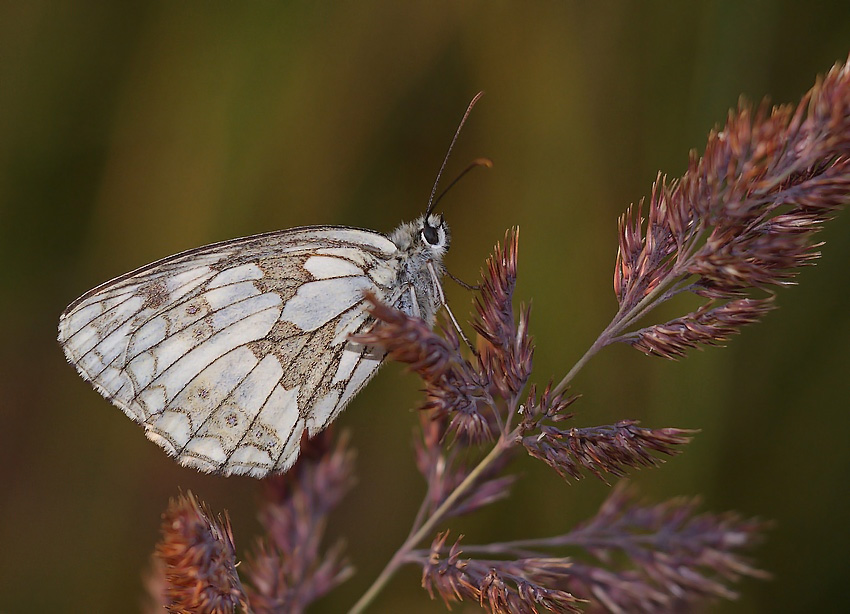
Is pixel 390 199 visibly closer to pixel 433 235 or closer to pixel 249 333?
pixel 433 235

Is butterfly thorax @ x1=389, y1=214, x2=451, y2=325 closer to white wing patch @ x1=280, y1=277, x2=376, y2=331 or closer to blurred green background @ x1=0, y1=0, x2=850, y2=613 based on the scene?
white wing patch @ x1=280, y1=277, x2=376, y2=331

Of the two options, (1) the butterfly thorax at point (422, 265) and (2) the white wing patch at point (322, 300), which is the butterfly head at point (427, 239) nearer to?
(1) the butterfly thorax at point (422, 265)

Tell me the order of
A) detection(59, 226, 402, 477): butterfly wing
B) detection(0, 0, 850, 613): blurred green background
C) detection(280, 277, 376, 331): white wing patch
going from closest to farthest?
detection(59, 226, 402, 477): butterfly wing < detection(280, 277, 376, 331): white wing patch < detection(0, 0, 850, 613): blurred green background

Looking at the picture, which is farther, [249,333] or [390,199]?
[390,199]

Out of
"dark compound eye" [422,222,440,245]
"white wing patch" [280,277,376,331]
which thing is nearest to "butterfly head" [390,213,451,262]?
"dark compound eye" [422,222,440,245]

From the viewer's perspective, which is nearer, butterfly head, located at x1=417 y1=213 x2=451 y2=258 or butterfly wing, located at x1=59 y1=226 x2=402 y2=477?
butterfly wing, located at x1=59 y1=226 x2=402 y2=477

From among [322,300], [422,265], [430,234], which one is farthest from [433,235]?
[322,300]

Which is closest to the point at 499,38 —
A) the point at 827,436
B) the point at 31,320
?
the point at 827,436

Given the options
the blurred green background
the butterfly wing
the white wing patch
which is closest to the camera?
the butterfly wing
